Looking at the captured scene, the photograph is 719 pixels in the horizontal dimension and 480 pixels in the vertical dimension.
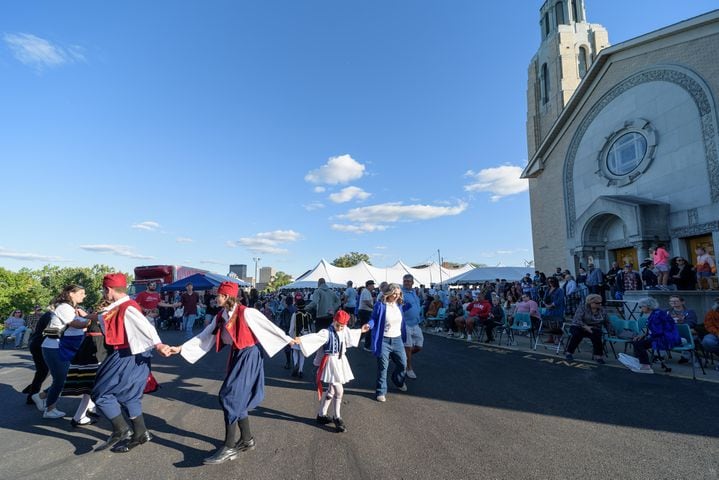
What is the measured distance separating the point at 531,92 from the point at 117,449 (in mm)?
29822

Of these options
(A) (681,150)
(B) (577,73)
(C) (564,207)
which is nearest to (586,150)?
(C) (564,207)

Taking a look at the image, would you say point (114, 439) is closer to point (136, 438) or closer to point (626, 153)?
point (136, 438)

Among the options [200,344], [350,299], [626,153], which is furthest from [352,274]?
[200,344]

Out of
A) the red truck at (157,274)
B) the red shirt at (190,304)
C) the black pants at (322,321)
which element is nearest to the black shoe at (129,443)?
the black pants at (322,321)

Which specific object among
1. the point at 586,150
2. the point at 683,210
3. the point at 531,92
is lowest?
the point at 683,210

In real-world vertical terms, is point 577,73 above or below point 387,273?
above

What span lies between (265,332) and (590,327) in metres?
7.53

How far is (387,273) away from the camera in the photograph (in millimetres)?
29500

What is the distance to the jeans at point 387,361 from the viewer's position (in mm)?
5438

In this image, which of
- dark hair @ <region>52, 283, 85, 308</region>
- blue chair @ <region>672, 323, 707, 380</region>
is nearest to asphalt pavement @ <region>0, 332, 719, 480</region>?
blue chair @ <region>672, 323, 707, 380</region>

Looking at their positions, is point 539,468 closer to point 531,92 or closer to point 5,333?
point 5,333

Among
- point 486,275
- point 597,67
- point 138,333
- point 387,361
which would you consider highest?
point 597,67

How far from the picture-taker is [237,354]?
3.78 meters

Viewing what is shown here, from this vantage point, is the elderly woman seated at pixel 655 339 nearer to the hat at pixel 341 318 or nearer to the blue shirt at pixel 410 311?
the blue shirt at pixel 410 311
